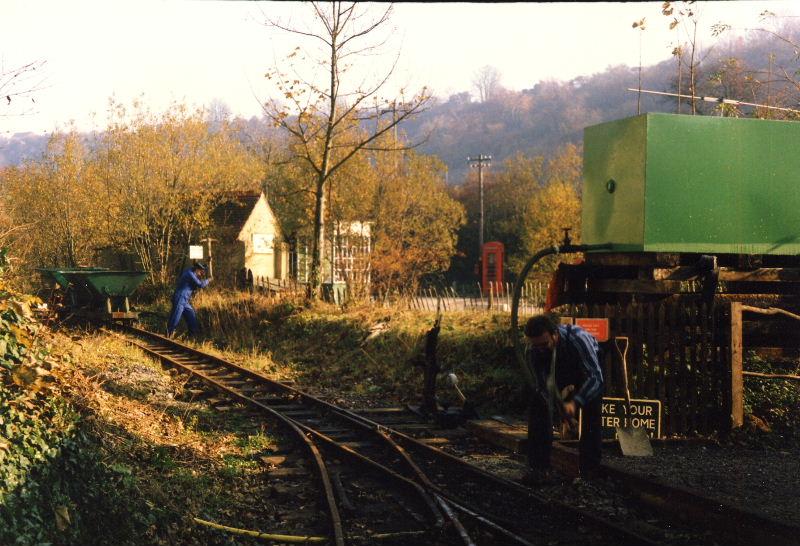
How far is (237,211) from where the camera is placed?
44.9 m

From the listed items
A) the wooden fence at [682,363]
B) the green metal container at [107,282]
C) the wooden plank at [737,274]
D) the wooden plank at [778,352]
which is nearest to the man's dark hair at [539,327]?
the wooden fence at [682,363]

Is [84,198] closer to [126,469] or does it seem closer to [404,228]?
[404,228]

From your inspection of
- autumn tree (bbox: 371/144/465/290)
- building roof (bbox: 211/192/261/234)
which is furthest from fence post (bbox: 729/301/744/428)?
building roof (bbox: 211/192/261/234)

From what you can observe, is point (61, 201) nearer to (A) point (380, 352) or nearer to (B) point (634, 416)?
(A) point (380, 352)

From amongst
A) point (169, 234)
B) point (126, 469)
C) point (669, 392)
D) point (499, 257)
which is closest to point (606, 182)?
point (669, 392)

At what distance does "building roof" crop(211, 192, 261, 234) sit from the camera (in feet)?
138

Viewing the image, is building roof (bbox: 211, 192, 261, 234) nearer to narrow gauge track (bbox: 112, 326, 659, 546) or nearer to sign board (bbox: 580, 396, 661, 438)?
narrow gauge track (bbox: 112, 326, 659, 546)

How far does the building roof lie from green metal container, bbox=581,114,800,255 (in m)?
32.3

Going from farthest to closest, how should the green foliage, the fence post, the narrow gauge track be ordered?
the green foliage → the fence post → the narrow gauge track

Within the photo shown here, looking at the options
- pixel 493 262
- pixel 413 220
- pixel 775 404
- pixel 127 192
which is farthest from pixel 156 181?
pixel 775 404

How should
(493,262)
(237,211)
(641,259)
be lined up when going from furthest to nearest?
(493,262) < (237,211) < (641,259)

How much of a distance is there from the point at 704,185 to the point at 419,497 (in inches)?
233

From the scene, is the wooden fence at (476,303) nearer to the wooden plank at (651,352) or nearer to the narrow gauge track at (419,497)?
the narrow gauge track at (419,497)

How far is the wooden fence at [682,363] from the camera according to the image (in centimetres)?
949
